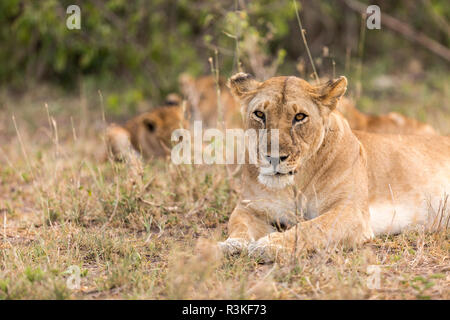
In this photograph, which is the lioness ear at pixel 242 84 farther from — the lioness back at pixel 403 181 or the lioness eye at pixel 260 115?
the lioness back at pixel 403 181

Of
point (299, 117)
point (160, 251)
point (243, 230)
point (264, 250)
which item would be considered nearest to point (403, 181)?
point (299, 117)

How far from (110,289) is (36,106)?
25.8 feet

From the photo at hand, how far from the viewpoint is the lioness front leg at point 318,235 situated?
12.2 feet

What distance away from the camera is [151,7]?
34.3 ft

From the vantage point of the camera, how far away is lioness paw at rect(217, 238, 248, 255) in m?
3.83

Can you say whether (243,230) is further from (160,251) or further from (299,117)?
(299,117)

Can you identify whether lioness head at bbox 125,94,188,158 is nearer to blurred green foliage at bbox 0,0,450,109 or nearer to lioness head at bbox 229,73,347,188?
blurred green foliage at bbox 0,0,450,109

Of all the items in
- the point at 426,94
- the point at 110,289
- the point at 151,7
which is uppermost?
the point at 151,7

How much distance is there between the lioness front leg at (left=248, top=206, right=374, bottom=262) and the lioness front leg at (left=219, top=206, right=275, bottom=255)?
0.34ft

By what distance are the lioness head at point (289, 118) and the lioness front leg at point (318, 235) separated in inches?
12.4

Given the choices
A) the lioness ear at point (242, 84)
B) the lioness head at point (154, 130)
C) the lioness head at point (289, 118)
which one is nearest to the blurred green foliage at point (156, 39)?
the lioness head at point (154, 130)

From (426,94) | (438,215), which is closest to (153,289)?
(438,215)
